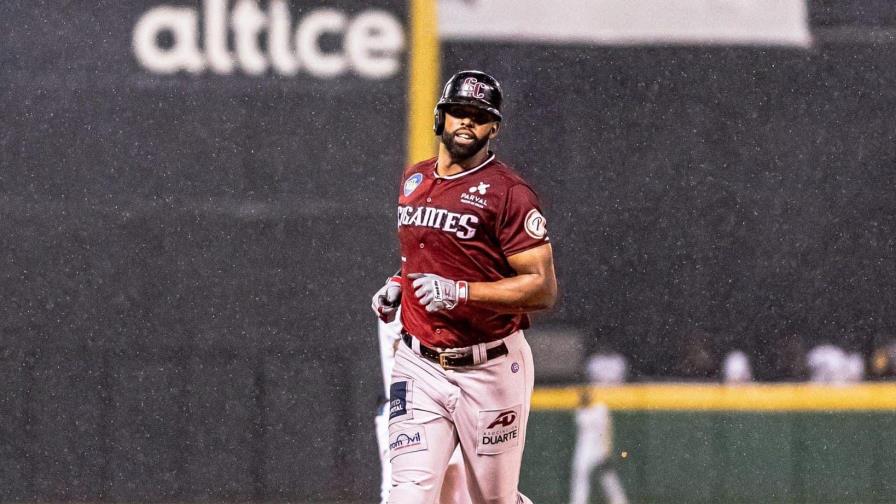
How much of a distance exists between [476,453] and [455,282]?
0.58 meters

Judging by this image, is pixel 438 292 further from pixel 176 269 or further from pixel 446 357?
pixel 176 269

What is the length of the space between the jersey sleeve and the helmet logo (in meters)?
0.32

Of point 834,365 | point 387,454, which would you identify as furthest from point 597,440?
point 387,454

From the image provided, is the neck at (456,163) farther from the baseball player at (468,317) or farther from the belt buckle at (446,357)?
the belt buckle at (446,357)

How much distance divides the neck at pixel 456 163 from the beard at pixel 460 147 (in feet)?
0.06

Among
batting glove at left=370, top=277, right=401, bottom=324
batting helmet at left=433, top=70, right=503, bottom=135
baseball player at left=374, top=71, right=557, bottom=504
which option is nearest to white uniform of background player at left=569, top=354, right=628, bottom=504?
baseball player at left=374, top=71, right=557, bottom=504

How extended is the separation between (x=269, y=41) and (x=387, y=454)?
2406mm

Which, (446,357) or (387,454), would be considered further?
(387,454)

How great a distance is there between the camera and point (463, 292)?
160 inches

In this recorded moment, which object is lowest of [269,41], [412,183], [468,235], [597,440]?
[597,440]

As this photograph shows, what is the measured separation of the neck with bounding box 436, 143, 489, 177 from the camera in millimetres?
4348

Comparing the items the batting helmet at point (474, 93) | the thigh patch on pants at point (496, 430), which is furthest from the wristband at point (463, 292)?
the batting helmet at point (474, 93)

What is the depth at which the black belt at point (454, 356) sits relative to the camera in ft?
14.0

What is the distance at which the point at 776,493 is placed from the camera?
6520 mm
